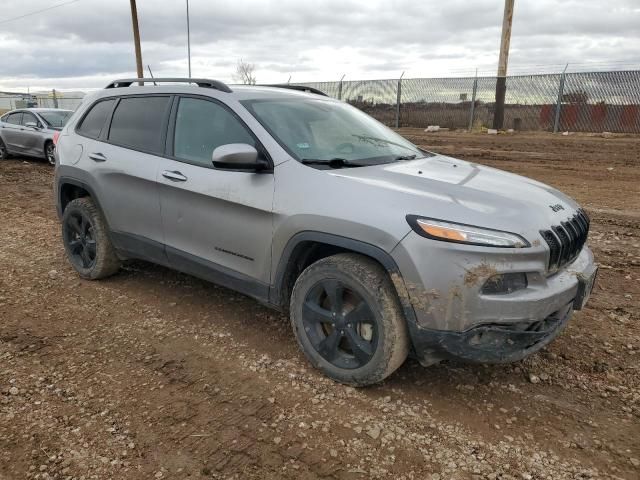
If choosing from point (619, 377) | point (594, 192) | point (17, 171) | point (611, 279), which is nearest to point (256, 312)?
point (619, 377)

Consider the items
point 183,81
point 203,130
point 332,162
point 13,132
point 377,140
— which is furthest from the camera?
point 13,132

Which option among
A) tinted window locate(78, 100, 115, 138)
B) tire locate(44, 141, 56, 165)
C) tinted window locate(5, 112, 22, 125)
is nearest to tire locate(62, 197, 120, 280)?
tinted window locate(78, 100, 115, 138)

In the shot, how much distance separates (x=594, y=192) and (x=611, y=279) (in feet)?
14.2

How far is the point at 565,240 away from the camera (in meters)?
2.93

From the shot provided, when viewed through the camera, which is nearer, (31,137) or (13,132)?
(31,137)

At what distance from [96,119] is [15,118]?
37.1ft

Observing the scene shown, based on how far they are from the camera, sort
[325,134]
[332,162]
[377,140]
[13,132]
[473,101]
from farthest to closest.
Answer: [473,101], [13,132], [377,140], [325,134], [332,162]

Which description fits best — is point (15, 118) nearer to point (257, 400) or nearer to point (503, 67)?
point (257, 400)

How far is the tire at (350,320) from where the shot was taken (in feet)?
9.40

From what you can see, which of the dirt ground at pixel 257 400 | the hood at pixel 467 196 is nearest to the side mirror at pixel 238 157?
the hood at pixel 467 196

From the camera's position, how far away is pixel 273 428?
9.17 ft

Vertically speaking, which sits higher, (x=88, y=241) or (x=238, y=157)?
(x=238, y=157)

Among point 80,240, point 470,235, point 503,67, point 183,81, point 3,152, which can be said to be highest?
point 503,67

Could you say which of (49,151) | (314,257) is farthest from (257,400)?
(49,151)
